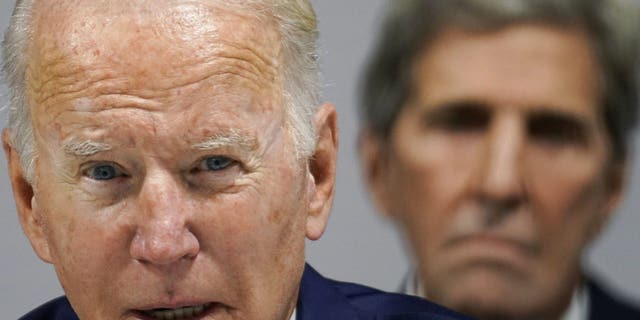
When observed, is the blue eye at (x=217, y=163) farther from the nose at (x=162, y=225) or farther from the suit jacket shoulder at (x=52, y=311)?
the suit jacket shoulder at (x=52, y=311)

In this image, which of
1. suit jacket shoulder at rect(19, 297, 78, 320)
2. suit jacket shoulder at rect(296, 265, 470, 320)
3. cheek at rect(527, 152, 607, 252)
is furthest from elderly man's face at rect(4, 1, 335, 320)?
cheek at rect(527, 152, 607, 252)

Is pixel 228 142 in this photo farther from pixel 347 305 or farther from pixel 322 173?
pixel 347 305

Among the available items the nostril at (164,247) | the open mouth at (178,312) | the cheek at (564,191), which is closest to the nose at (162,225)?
the nostril at (164,247)

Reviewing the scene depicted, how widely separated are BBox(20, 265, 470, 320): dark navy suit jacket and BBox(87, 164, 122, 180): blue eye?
0.50m

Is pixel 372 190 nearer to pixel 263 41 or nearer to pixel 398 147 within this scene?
pixel 398 147

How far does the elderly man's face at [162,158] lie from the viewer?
1490 millimetres

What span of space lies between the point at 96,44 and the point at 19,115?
10.0 inches

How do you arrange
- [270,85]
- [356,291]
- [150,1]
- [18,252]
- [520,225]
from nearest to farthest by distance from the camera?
1. [150,1]
2. [270,85]
3. [356,291]
4. [520,225]
5. [18,252]

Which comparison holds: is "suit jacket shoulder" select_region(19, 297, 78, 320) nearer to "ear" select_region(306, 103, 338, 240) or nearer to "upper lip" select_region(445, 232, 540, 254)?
"ear" select_region(306, 103, 338, 240)

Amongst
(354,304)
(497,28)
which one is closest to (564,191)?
(497,28)

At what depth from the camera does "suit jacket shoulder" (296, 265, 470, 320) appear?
1.86 m

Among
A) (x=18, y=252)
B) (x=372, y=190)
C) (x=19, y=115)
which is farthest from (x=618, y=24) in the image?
(x=18, y=252)

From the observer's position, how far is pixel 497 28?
80.9 inches

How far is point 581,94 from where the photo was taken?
82.2 inches
